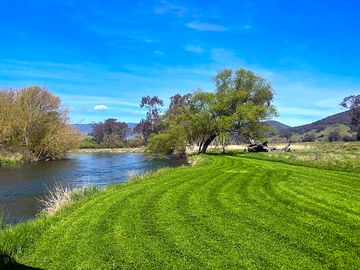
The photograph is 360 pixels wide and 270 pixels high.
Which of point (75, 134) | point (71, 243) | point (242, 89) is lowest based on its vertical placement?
point (71, 243)

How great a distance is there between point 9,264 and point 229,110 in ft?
154

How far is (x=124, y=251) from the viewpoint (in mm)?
9422

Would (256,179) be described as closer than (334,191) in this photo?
No

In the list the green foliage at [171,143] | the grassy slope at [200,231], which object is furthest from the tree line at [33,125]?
the grassy slope at [200,231]

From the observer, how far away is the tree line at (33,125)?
6100cm

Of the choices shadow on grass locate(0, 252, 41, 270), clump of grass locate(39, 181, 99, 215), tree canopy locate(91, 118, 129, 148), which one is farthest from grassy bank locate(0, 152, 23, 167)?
tree canopy locate(91, 118, 129, 148)

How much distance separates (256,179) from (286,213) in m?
8.48

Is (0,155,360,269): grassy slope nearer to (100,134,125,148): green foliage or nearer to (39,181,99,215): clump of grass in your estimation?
(39,181,99,215): clump of grass

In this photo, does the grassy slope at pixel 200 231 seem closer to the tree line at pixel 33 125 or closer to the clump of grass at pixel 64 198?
the clump of grass at pixel 64 198

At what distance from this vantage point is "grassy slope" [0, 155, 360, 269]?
8695 mm

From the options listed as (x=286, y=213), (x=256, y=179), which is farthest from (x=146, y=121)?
(x=286, y=213)

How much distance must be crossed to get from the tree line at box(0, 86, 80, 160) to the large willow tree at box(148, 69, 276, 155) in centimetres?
2047

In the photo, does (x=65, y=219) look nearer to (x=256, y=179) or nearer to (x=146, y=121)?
(x=256, y=179)

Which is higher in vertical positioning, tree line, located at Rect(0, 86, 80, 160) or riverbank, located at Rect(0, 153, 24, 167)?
tree line, located at Rect(0, 86, 80, 160)
